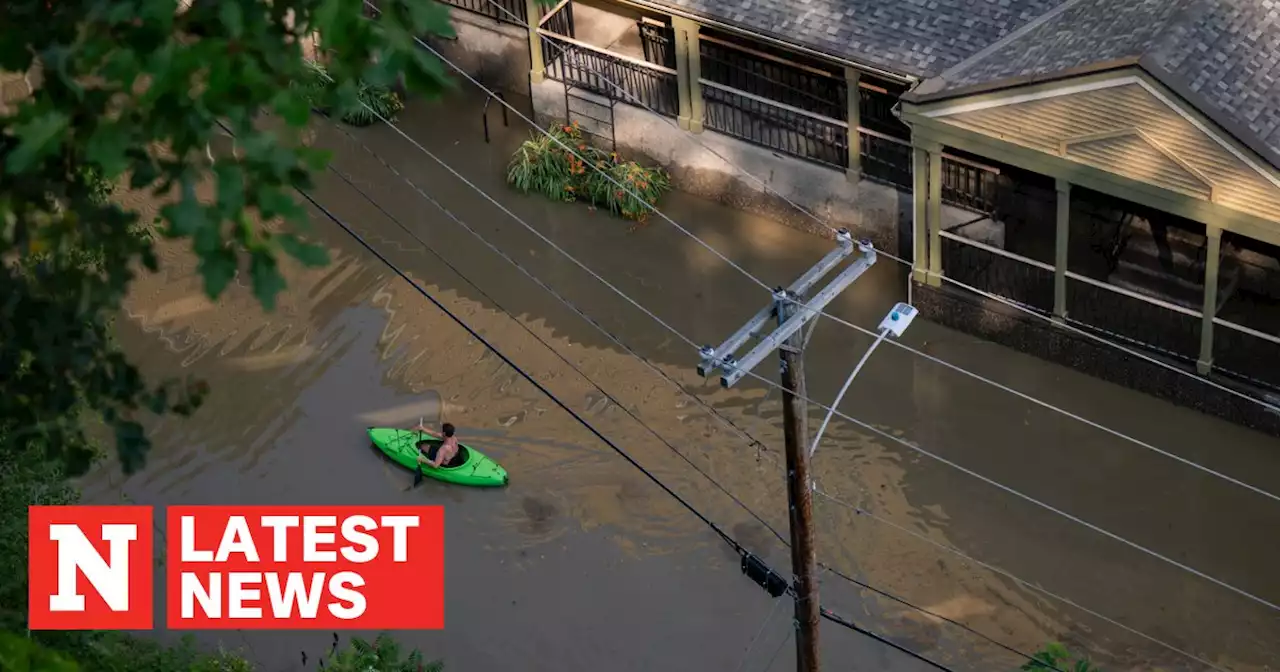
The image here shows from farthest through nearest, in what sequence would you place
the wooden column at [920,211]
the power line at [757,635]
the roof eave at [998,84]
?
the wooden column at [920,211]
the roof eave at [998,84]
the power line at [757,635]

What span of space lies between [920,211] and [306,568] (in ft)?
31.3

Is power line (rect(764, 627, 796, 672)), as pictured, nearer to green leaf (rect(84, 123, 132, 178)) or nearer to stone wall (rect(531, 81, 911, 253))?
stone wall (rect(531, 81, 911, 253))

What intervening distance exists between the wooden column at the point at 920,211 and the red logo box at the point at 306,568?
7.11 meters

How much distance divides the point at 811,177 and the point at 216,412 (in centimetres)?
880

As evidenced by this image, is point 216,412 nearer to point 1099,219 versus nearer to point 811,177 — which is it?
point 811,177

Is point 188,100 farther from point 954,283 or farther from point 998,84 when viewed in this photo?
point 954,283

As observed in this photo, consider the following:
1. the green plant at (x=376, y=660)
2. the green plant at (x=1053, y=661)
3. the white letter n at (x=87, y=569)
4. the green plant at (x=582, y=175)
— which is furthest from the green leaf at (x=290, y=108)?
the green plant at (x=582, y=175)

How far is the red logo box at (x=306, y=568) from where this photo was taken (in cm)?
2238

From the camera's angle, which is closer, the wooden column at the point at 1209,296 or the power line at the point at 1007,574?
the power line at the point at 1007,574

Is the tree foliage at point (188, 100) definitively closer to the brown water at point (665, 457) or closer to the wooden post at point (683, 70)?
the brown water at point (665, 457)

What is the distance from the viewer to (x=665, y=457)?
25.6m

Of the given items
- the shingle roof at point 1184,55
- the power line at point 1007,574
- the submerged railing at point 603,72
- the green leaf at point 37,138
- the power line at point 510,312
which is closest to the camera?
the green leaf at point 37,138

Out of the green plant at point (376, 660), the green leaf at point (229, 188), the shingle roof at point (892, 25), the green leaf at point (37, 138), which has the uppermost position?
the green leaf at point (37, 138)

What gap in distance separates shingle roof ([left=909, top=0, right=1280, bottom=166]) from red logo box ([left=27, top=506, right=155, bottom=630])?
11.1 meters
